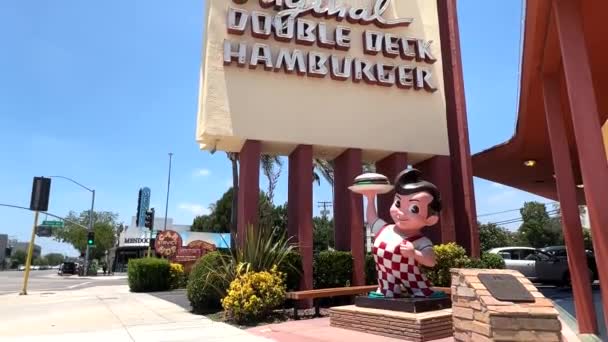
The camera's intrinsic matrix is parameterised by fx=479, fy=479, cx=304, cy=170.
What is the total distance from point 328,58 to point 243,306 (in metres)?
8.10

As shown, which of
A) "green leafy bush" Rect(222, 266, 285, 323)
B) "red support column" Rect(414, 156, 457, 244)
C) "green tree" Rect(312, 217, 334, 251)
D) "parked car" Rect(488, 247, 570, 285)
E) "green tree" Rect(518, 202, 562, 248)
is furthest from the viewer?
"green tree" Rect(518, 202, 562, 248)

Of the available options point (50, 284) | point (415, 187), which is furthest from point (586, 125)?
point (50, 284)

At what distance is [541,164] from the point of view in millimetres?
15938

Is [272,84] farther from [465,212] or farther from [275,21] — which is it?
[465,212]

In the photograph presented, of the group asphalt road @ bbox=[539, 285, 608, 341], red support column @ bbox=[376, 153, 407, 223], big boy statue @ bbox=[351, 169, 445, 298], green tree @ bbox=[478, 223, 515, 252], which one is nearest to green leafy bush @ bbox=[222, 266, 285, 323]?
big boy statue @ bbox=[351, 169, 445, 298]

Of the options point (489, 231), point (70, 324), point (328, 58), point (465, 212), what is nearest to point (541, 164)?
point (465, 212)

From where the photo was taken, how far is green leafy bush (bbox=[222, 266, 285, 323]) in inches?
405

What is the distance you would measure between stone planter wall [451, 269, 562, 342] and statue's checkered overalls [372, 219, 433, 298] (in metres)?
2.91

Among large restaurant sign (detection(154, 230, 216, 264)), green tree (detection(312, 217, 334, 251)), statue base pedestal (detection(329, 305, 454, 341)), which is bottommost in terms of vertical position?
statue base pedestal (detection(329, 305, 454, 341))

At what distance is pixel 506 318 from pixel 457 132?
10.9 m

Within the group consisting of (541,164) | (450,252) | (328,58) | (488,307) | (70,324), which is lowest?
(70,324)

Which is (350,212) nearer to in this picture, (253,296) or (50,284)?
(253,296)

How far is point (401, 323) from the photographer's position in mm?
7824

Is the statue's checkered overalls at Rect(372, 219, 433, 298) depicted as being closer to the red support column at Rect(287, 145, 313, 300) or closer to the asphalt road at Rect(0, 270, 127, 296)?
the red support column at Rect(287, 145, 313, 300)
